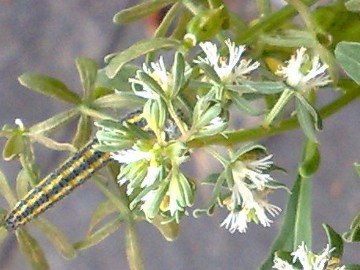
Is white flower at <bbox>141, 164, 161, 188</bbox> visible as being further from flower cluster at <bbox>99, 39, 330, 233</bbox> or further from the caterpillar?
the caterpillar

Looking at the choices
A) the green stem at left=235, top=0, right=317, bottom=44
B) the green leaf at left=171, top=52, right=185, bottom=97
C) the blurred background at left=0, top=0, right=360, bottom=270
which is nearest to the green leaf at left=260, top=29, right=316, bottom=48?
the green stem at left=235, top=0, right=317, bottom=44

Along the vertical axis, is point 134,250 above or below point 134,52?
below

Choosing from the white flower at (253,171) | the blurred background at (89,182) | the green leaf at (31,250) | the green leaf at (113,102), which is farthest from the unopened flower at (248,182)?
the blurred background at (89,182)

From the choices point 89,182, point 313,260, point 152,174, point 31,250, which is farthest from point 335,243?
point 89,182

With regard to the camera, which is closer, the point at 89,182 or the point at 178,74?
the point at 178,74

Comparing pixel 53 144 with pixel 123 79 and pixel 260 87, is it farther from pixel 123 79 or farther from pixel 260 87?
pixel 260 87

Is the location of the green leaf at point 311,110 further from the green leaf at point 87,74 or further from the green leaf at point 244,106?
the green leaf at point 87,74
